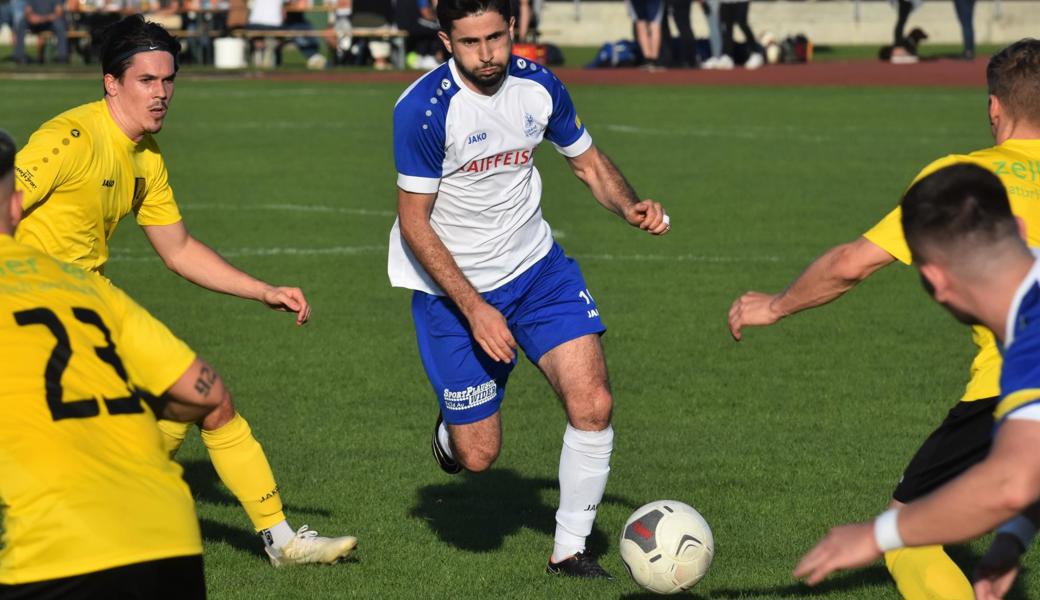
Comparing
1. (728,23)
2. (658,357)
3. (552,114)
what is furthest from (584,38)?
(552,114)

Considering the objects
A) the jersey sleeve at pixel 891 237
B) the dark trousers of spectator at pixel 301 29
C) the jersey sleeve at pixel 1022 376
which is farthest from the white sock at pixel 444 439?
the dark trousers of spectator at pixel 301 29

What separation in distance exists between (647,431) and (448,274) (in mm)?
2630

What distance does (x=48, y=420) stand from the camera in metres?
3.71

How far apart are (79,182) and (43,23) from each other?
106 ft

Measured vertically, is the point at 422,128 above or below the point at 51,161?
above

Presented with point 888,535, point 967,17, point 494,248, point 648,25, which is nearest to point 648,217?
point 494,248

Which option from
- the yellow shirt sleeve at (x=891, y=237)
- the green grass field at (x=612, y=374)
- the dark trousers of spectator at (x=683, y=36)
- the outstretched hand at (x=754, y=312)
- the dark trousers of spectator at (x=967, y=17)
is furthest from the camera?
the dark trousers of spectator at (x=967, y=17)

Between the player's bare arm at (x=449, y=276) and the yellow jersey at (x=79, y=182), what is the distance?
46.0 inches

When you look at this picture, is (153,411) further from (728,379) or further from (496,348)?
(728,379)

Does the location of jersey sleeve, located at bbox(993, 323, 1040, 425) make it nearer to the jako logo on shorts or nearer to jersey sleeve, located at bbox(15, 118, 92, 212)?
the jako logo on shorts

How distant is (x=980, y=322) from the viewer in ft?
12.3

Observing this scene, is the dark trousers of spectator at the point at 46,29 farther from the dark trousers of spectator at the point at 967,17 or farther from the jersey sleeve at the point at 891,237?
the jersey sleeve at the point at 891,237

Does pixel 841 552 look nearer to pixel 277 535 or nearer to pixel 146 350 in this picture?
pixel 146 350

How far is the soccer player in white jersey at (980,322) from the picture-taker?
11.6ft
